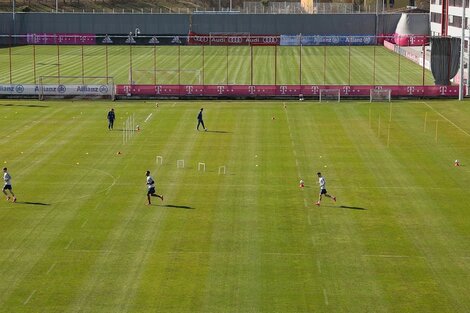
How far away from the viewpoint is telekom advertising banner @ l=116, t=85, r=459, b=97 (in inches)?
3506

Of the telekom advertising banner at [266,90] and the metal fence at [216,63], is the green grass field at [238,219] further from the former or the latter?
the metal fence at [216,63]

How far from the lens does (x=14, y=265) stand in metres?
37.5

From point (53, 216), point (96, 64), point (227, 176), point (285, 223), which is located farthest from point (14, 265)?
point (96, 64)

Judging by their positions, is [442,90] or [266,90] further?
[266,90]

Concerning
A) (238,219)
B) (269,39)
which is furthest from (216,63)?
(238,219)

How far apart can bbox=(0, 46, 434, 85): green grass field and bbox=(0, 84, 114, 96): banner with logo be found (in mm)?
3898

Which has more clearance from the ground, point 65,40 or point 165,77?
point 65,40

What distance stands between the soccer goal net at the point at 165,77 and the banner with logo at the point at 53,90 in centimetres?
692

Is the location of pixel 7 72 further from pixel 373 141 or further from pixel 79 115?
pixel 373 141

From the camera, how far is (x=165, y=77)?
103688mm

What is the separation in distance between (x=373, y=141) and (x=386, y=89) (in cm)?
2371

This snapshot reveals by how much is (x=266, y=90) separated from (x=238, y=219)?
152 ft

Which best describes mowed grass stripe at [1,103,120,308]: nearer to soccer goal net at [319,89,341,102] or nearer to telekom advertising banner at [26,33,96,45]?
soccer goal net at [319,89,341,102]

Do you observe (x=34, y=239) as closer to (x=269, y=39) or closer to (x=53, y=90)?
(x=53, y=90)
